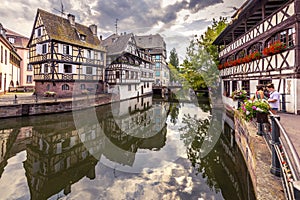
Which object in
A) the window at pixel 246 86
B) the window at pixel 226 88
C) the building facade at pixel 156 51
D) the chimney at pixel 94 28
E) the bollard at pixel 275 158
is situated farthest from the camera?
the building facade at pixel 156 51

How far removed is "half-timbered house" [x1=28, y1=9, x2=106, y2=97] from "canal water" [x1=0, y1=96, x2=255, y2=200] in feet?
30.9

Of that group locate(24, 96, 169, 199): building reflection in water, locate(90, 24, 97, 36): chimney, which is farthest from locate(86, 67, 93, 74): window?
locate(24, 96, 169, 199): building reflection in water

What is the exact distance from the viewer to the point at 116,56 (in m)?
27.7

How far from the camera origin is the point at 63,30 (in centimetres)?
2183

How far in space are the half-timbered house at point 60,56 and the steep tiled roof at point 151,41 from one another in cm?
3007

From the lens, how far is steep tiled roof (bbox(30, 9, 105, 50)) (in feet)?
66.5

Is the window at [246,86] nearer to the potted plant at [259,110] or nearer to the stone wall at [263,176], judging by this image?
the potted plant at [259,110]

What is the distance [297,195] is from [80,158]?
765 centimetres

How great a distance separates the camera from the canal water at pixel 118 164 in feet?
17.3

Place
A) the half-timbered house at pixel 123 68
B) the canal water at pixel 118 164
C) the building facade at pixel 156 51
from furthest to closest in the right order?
the building facade at pixel 156 51 < the half-timbered house at pixel 123 68 < the canal water at pixel 118 164

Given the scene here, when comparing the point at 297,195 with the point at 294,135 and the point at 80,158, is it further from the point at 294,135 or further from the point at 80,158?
the point at 80,158

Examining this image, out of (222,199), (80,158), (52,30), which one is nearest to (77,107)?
(52,30)

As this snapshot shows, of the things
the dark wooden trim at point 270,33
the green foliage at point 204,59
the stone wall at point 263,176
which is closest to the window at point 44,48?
the green foliage at point 204,59

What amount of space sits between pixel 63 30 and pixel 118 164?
A: 67.9 ft
